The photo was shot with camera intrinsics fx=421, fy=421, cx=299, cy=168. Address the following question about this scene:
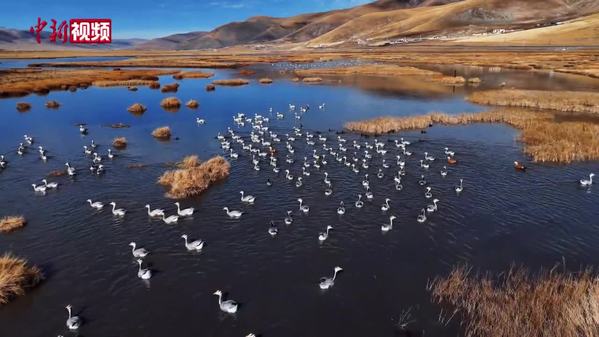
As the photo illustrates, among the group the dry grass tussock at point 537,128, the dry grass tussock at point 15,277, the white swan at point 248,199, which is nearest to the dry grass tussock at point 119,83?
the dry grass tussock at point 537,128

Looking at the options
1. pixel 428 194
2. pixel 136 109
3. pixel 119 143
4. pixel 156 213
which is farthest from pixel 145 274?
pixel 136 109

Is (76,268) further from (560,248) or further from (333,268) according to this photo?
(560,248)

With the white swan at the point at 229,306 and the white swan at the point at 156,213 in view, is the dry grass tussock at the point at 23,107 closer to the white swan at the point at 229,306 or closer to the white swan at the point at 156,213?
the white swan at the point at 156,213

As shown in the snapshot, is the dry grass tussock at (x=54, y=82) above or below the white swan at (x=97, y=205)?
above

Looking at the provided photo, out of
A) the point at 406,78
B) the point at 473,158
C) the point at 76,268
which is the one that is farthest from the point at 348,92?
the point at 76,268

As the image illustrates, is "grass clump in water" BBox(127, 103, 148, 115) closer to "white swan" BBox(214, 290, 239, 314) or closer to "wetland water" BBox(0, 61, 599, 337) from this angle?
"wetland water" BBox(0, 61, 599, 337)
